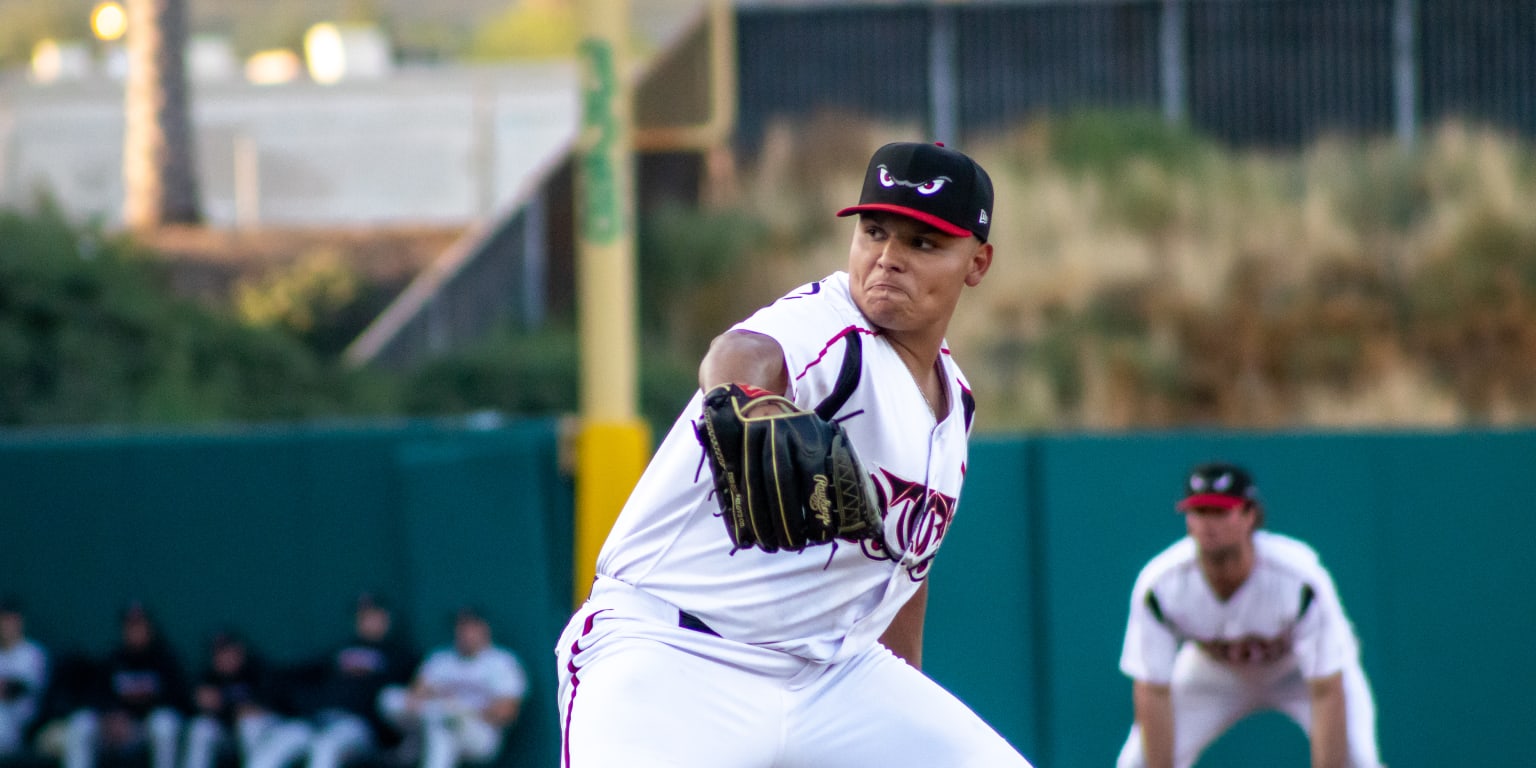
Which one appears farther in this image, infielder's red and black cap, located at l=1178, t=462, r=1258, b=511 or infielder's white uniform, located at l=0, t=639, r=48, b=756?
infielder's white uniform, located at l=0, t=639, r=48, b=756

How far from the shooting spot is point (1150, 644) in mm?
6809

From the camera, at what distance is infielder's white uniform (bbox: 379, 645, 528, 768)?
30.5 feet

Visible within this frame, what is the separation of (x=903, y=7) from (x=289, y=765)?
14678 mm

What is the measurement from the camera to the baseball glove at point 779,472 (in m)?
3.18

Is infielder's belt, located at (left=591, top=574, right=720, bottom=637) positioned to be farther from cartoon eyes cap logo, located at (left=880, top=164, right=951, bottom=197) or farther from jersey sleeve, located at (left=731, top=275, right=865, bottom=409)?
cartoon eyes cap logo, located at (left=880, top=164, right=951, bottom=197)

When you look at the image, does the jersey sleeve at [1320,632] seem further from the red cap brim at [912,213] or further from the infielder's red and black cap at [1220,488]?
the red cap brim at [912,213]

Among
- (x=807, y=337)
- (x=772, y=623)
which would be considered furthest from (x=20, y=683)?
(x=807, y=337)

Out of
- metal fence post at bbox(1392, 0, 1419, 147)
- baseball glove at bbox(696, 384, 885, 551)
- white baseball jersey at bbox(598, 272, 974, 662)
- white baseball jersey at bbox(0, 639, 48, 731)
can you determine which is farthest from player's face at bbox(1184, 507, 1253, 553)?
metal fence post at bbox(1392, 0, 1419, 147)

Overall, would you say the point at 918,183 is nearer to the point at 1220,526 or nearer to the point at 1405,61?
the point at 1220,526

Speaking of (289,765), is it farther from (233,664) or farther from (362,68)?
(362,68)

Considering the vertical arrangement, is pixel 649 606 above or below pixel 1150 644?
above

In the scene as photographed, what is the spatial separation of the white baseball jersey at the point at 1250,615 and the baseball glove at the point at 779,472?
3810 millimetres

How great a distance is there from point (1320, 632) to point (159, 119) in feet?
68.8

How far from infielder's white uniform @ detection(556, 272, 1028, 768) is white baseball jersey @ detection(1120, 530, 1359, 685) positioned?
311 centimetres
